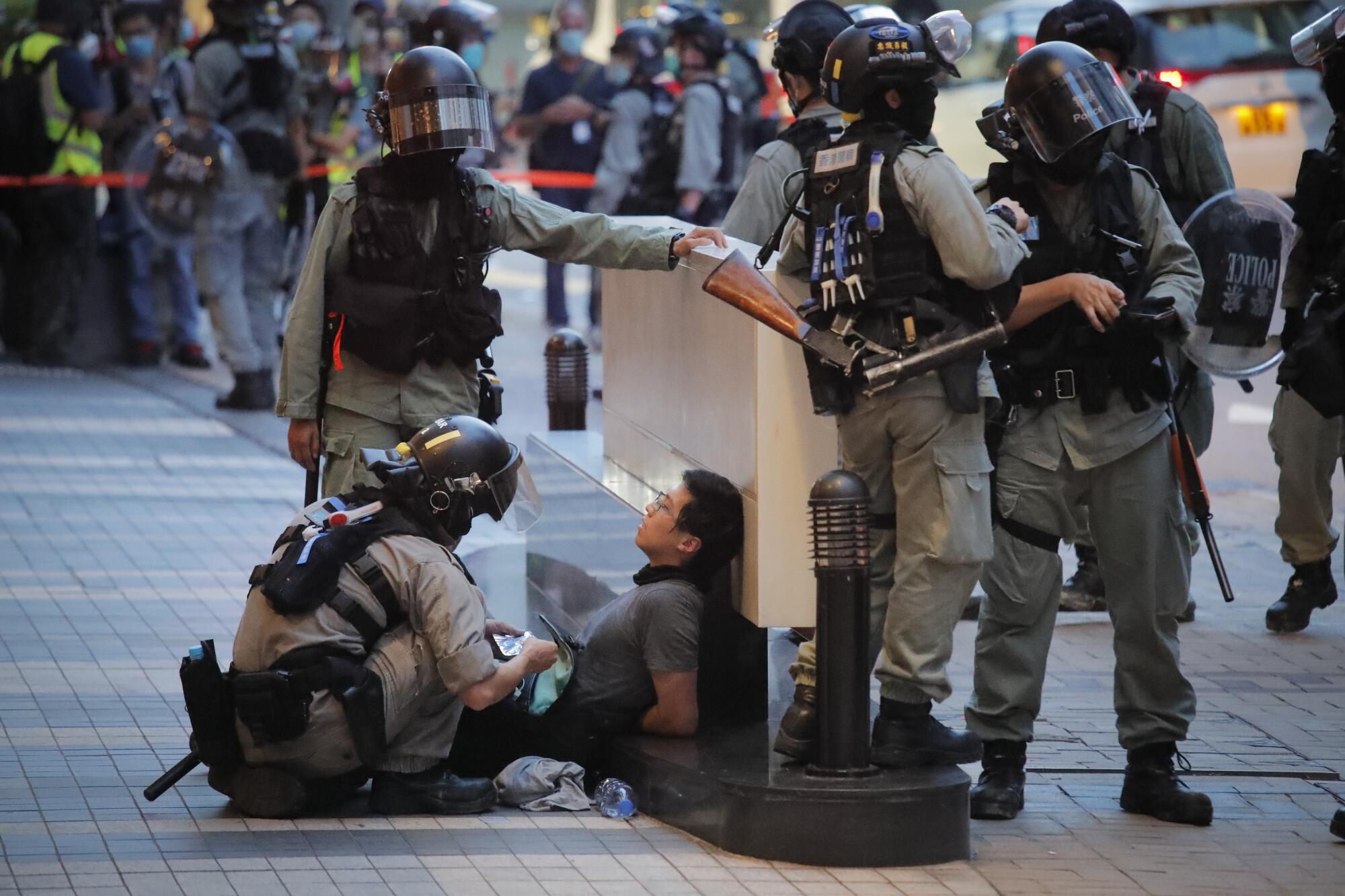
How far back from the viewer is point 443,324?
5.95 meters

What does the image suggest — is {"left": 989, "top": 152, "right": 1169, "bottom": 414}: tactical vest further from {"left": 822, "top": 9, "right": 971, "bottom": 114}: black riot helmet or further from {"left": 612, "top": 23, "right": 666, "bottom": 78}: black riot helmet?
{"left": 612, "top": 23, "right": 666, "bottom": 78}: black riot helmet

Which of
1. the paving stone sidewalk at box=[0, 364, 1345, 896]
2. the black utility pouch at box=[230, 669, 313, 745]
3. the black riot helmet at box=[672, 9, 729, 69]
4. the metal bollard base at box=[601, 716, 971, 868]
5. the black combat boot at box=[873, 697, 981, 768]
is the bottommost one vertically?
the paving stone sidewalk at box=[0, 364, 1345, 896]

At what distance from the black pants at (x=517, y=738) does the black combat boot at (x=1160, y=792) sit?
1468 millimetres

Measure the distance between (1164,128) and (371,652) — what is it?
3.42 metres

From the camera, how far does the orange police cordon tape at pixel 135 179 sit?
1340 centimetres

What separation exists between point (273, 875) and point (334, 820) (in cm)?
51

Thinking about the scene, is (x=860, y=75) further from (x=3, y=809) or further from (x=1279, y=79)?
(x=1279, y=79)

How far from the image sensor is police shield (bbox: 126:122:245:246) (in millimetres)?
12211

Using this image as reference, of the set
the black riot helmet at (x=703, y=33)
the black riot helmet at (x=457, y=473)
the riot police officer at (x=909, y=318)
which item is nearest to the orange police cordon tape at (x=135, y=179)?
the black riot helmet at (x=703, y=33)

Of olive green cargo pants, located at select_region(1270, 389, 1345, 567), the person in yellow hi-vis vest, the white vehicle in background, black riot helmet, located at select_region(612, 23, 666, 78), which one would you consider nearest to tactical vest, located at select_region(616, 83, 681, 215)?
black riot helmet, located at select_region(612, 23, 666, 78)

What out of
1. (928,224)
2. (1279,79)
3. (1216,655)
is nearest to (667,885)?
(928,224)

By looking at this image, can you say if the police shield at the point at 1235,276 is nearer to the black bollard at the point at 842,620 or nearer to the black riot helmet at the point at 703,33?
the black bollard at the point at 842,620

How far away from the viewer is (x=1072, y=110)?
504cm

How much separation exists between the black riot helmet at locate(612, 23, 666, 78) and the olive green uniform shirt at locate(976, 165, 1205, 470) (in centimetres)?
1015
